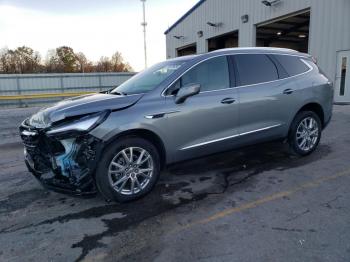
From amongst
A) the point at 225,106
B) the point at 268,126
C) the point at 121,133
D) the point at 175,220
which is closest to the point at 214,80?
the point at 225,106

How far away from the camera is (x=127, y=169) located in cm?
350

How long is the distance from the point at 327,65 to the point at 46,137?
43.1 feet

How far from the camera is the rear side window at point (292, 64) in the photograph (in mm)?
4898

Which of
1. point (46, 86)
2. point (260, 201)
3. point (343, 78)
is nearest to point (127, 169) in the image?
point (260, 201)

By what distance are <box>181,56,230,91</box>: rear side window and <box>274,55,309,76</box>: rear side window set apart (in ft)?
4.03

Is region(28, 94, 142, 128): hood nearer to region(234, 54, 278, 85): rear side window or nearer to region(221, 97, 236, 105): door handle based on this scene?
region(221, 97, 236, 105): door handle

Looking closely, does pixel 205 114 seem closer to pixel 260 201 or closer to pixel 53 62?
pixel 260 201

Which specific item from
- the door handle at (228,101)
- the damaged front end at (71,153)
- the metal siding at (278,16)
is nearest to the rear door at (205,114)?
the door handle at (228,101)

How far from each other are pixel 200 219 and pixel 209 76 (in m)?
1.99

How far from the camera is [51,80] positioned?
23.0 m

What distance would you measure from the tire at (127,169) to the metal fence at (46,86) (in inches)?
704

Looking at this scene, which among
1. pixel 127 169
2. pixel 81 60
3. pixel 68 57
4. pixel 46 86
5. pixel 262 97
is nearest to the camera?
pixel 127 169

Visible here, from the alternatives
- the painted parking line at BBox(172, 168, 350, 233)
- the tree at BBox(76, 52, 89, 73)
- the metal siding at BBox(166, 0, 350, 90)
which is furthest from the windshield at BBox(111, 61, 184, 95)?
the tree at BBox(76, 52, 89, 73)

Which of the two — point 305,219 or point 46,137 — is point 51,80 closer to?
point 46,137
